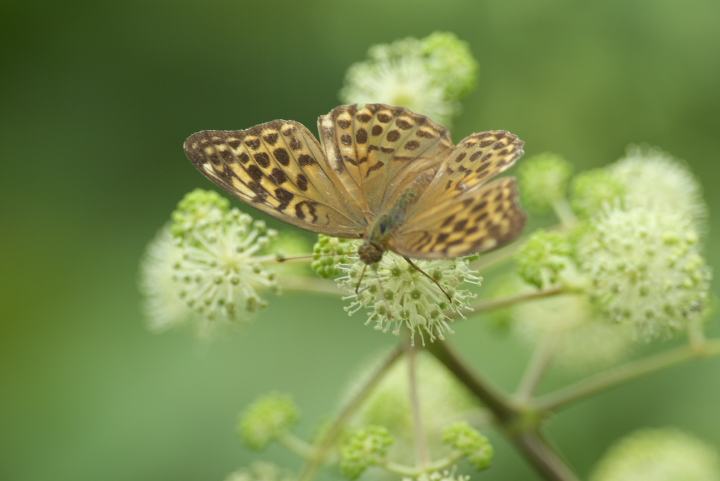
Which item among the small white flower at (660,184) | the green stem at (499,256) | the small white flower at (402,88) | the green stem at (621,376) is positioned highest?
the small white flower at (402,88)

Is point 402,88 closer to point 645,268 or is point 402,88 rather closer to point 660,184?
point 660,184

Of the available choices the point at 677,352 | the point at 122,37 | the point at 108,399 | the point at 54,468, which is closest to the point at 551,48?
the point at 677,352

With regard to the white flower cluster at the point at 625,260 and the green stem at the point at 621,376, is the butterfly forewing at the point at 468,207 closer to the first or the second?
the white flower cluster at the point at 625,260

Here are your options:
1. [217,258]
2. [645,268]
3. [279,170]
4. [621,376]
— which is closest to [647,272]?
[645,268]

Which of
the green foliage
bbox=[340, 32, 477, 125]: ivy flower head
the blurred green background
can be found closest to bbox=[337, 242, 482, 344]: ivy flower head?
the green foliage

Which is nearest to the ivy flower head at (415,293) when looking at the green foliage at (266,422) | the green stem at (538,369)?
the green stem at (538,369)

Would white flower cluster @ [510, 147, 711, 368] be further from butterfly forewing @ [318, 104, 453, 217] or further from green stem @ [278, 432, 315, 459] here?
green stem @ [278, 432, 315, 459]

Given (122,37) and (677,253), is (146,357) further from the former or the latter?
(677,253)
